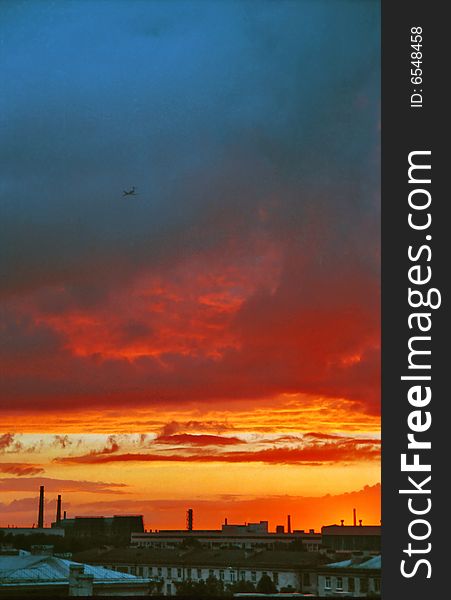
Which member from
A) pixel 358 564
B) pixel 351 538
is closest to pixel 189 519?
pixel 351 538

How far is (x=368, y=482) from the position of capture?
8500 millimetres

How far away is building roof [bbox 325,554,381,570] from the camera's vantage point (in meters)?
7.75

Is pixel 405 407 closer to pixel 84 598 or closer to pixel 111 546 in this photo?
pixel 84 598

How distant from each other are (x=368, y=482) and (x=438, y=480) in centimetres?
512

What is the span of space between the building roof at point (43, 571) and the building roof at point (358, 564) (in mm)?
1657

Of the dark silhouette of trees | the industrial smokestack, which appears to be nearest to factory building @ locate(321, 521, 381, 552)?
the dark silhouette of trees

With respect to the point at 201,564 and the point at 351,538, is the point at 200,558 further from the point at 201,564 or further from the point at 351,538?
the point at 351,538

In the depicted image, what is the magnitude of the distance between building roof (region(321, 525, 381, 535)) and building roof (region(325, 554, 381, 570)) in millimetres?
226

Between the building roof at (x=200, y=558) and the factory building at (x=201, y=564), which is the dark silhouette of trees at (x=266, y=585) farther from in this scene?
the building roof at (x=200, y=558)

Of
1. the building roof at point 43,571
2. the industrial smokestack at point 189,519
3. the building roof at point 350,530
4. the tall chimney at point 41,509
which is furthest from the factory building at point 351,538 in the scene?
the tall chimney at point 41,509

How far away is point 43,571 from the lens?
779cm

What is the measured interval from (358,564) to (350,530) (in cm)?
49

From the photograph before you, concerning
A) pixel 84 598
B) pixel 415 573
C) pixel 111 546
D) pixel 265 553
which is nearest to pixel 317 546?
pixel 265 553

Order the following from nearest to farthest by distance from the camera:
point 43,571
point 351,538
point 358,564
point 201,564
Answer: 1. point 43,571
2. point 358,564
3. point 351,538
4. point 201,564
